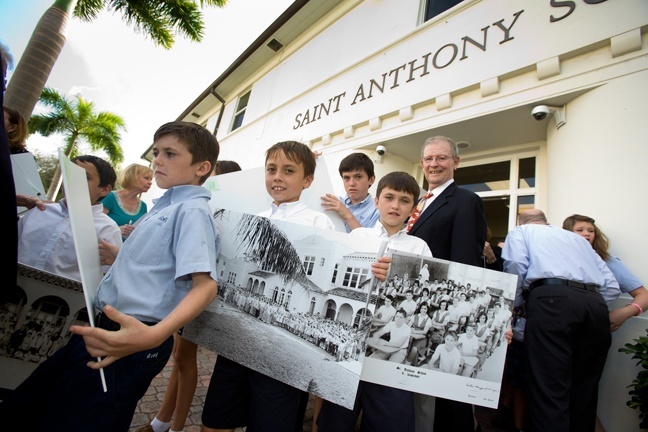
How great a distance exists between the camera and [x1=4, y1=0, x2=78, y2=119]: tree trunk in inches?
179

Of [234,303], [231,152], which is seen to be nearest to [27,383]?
[234,303]

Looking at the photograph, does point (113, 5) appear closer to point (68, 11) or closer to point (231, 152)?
point (68, 11)

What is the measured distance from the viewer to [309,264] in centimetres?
105

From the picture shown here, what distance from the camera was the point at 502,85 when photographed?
3.46 metres

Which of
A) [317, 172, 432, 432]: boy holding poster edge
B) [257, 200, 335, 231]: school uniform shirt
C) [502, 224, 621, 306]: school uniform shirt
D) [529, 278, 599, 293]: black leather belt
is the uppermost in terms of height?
[502, 224, 621, 306]: school uniform shirt

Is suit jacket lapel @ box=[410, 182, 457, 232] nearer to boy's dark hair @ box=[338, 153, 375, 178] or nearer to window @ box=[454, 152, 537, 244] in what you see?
boy's dark hair @ box=[338, 153, 375, 178]

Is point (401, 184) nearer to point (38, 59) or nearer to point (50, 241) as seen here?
point (50, 241)

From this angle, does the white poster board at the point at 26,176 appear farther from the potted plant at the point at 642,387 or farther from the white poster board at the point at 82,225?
the potted plant at the point at 642,387

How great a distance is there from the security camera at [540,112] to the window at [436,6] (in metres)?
2.52

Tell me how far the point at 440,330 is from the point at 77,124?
2432cm

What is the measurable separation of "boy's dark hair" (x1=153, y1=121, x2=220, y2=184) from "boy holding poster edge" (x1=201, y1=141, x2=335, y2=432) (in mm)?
339

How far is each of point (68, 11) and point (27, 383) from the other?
6862mm

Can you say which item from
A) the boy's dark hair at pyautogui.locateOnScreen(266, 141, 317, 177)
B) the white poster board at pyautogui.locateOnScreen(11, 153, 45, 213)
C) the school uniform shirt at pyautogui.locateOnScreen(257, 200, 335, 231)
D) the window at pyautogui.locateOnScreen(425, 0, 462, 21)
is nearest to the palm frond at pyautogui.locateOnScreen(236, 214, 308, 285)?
the school uniform shirt at pyautogui.locateOnScreen(257, 200, 335, 231)

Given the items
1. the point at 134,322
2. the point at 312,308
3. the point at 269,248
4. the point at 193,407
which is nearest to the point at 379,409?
the point at 312,308
